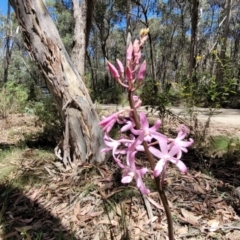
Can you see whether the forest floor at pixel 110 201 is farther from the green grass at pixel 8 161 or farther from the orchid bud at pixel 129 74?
the orchid bud at pixel 129 74

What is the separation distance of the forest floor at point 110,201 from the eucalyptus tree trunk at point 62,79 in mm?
211

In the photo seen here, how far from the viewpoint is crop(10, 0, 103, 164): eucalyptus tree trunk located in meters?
3.18

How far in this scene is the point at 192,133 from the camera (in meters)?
4.33

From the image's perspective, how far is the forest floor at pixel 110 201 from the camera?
224 centimetres

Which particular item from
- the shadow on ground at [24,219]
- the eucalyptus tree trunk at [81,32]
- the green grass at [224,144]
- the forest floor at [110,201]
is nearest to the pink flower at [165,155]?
the forest floor at [110,201]

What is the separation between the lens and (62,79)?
10.5 ft

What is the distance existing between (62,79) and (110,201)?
4.74 feet

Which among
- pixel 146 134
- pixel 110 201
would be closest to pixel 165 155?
pixel 146 134

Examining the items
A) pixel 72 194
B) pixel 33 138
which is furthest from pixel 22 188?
pixel 33 138

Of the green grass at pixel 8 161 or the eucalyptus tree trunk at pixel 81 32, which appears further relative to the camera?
the eucalyptus tree trunk at pixel 81 32

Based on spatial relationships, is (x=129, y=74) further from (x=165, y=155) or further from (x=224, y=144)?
(x=224, y=144)

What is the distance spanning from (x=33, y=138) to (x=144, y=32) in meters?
4.27

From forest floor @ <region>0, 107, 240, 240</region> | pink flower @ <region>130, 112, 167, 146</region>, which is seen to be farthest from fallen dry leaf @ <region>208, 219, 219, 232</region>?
pink flower @ <region>130, 112, 167, 146</region>

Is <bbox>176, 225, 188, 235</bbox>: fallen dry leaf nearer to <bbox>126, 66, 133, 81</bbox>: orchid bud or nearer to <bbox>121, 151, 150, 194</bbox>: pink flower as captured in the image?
<bbox>121, 151, 150, 194</bbox>: pink flower
